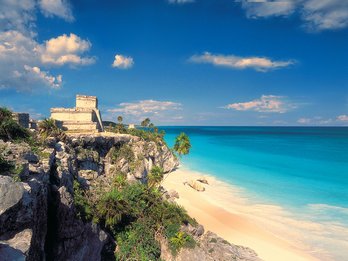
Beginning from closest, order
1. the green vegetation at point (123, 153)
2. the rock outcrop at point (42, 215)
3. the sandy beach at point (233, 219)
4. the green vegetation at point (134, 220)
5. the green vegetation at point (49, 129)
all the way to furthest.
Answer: the rock outcrop at point (42, 215) < the green vegetation at point (134, 220) < the sandy beach at point (233, 219) < the green vegetation at point (49, 129) < the green vegetation at point (123, 153)

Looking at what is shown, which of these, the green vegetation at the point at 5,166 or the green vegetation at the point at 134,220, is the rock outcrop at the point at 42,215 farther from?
the green vegetation at the point at 134,220

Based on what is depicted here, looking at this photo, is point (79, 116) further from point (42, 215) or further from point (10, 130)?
point (42, 215)

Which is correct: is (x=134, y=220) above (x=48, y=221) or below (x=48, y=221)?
below

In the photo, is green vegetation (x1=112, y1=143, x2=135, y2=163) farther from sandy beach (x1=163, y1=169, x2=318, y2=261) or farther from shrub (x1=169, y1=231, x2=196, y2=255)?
shrub (x1=169, y1=231, x2=196, y2=255)

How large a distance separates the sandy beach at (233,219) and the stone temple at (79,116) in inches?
617

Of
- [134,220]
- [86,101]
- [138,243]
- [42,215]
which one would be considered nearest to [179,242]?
[138,243]

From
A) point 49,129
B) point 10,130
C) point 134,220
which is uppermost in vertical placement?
point 10,130

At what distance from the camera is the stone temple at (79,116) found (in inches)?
1561

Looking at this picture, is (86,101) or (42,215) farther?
(86,101)

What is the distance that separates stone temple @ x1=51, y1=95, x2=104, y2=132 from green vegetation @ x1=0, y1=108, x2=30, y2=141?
19464 millimetres

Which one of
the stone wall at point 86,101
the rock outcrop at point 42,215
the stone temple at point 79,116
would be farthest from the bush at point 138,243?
the stone wall at point 86,101

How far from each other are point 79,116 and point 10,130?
79.2 ft

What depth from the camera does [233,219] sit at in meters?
29.7

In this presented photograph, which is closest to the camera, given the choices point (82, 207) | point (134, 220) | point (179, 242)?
point (82, 207)
